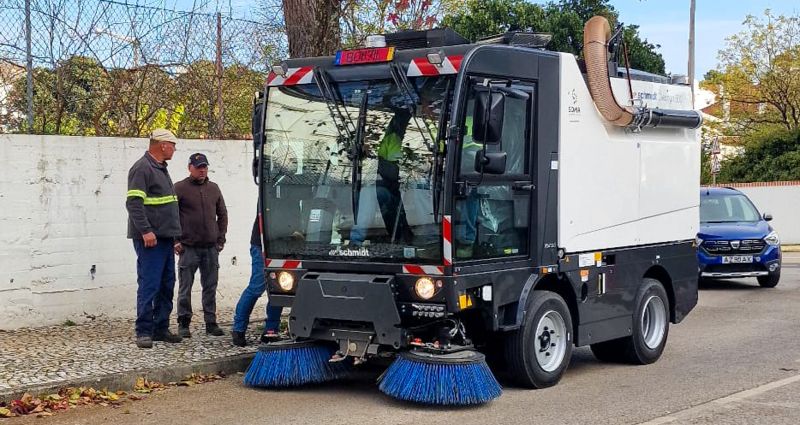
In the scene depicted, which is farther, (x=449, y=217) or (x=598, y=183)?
(x=598, y=183)

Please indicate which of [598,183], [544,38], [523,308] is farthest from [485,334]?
[544,38]

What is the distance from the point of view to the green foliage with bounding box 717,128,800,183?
3528 cm

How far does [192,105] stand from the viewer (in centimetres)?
1180

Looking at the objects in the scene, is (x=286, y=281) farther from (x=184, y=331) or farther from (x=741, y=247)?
(x=741, y=247)

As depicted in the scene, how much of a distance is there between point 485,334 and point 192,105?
550 centimetres

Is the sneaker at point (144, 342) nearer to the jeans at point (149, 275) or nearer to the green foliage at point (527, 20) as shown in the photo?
the jeans at point (149, 275)

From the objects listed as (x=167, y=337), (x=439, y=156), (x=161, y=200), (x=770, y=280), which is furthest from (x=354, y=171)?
(x=770, y=280)

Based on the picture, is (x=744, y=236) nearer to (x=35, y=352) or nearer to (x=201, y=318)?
(x=201, y=318)

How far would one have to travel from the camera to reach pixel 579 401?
7582 millimetres

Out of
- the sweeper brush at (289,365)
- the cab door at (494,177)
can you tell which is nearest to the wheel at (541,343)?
the cab door at (494,177)

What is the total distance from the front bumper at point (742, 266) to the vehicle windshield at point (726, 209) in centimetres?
91

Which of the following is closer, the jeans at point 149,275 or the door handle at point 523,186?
the door handle at point 523,186

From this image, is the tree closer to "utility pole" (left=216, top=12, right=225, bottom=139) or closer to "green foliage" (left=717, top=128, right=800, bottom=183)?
"green foliage" (left=717, top=128, right=800, bottom=183)

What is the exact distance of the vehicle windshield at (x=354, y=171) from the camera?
7.18 metres
